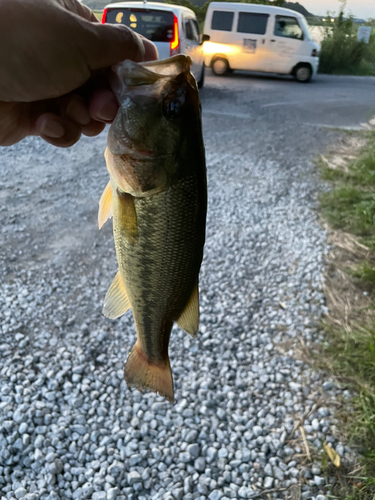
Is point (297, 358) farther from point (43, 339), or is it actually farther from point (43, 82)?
point (43, 82)

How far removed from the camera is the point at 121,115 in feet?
3.83

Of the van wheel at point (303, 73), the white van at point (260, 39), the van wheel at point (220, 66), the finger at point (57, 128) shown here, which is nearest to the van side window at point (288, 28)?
the white van at point (260, 39)

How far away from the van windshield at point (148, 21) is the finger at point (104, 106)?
7.27 meters

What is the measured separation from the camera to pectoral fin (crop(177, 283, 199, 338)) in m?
1.35

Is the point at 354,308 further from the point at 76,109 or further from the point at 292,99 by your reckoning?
the point at 292,99

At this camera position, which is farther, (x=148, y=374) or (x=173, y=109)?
(x=148, y=374)

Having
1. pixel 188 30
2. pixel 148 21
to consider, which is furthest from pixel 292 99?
pixel 148 21

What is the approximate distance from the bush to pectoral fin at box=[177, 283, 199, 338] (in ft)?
55.1

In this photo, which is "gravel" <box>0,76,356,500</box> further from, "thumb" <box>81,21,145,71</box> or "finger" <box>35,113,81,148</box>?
"thumb" <box>81,21,145,71</box>

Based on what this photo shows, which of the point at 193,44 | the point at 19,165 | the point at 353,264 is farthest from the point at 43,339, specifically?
the point at 193,44

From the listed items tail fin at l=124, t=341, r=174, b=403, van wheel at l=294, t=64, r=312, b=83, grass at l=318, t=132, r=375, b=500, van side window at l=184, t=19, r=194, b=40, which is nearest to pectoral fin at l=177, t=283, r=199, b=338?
tail fin at l=124, t=341, r=174, b=403

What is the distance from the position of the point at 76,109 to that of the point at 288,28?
13343 mm

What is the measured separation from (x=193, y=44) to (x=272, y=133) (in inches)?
116

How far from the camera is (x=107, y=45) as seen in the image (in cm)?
134
